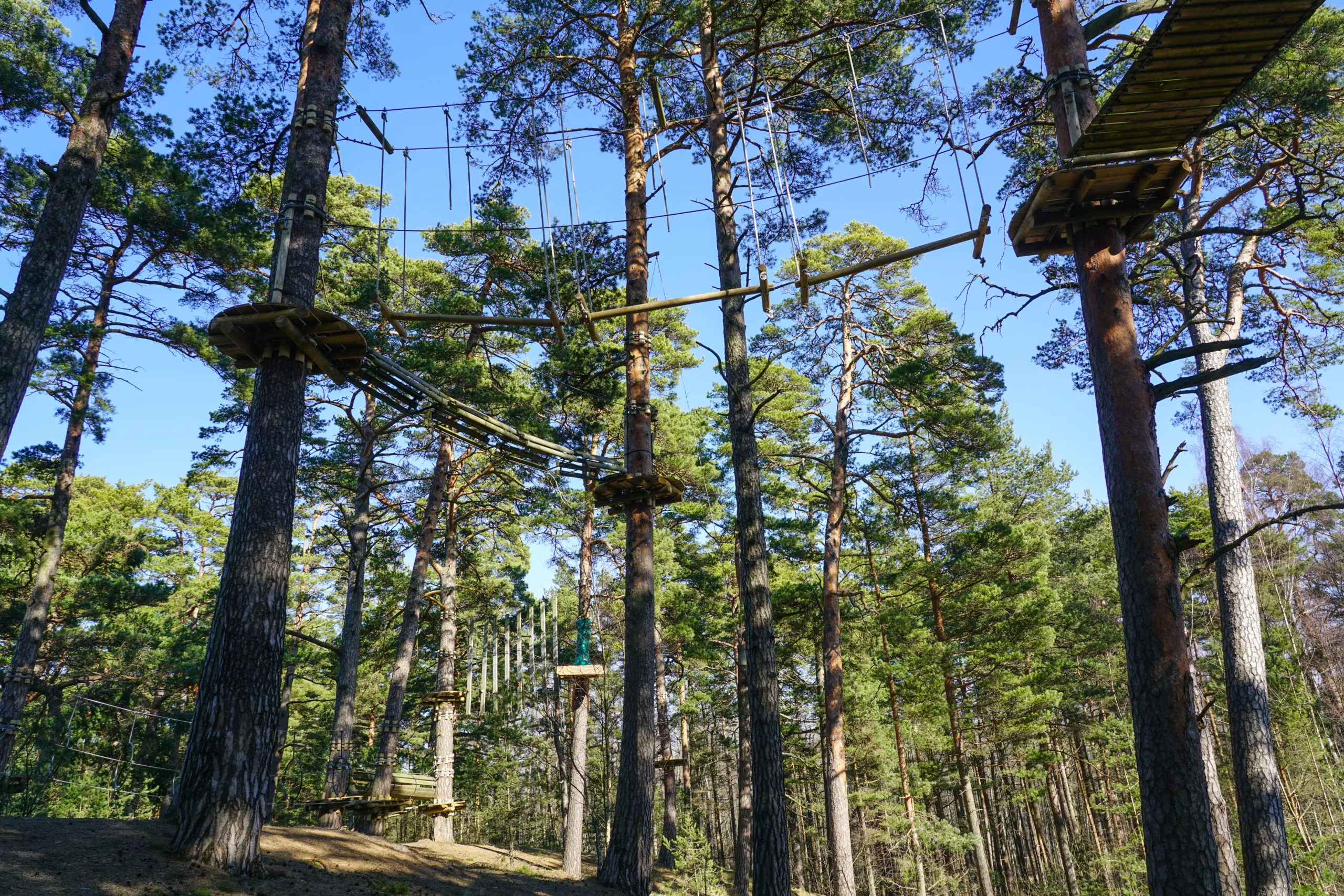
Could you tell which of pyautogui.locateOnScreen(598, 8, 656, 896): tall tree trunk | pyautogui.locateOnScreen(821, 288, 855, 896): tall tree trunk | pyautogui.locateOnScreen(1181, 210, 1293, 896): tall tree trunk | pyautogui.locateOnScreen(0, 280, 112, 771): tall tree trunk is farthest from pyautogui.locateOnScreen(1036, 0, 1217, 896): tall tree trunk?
pyautogui.locateOnScreen(0, 280, 112, 771): tall tree trunk

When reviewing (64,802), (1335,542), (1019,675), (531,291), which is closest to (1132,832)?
(1019,675)

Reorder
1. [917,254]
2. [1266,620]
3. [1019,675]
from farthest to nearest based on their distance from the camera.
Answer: [1266,620]
[1019,675]
[917,254]

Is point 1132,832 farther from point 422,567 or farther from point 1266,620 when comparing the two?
point 422,567

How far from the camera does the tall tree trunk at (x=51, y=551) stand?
1048cm

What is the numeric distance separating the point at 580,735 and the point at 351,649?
4.83 meters

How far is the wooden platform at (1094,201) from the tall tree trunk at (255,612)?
559 cm

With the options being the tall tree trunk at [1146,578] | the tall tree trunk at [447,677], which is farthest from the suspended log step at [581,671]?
the tall tree trunk at [1146,578]

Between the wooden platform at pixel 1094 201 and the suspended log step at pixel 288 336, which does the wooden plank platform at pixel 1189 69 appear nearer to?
the wooden platform at pixel 1094 201

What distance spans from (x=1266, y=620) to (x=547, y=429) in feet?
75.8

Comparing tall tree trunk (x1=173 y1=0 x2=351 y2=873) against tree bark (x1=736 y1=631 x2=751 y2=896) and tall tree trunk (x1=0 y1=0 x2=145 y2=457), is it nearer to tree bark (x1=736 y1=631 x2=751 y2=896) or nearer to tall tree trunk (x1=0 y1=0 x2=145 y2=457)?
tall tree trunk (x1=0 y1=0 x2=145 y2=457)

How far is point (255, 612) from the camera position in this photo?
5.36m

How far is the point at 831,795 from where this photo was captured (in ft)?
43.2

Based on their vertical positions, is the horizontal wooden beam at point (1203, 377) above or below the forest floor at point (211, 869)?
above

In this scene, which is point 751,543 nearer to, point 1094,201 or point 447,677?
point 1094,201
